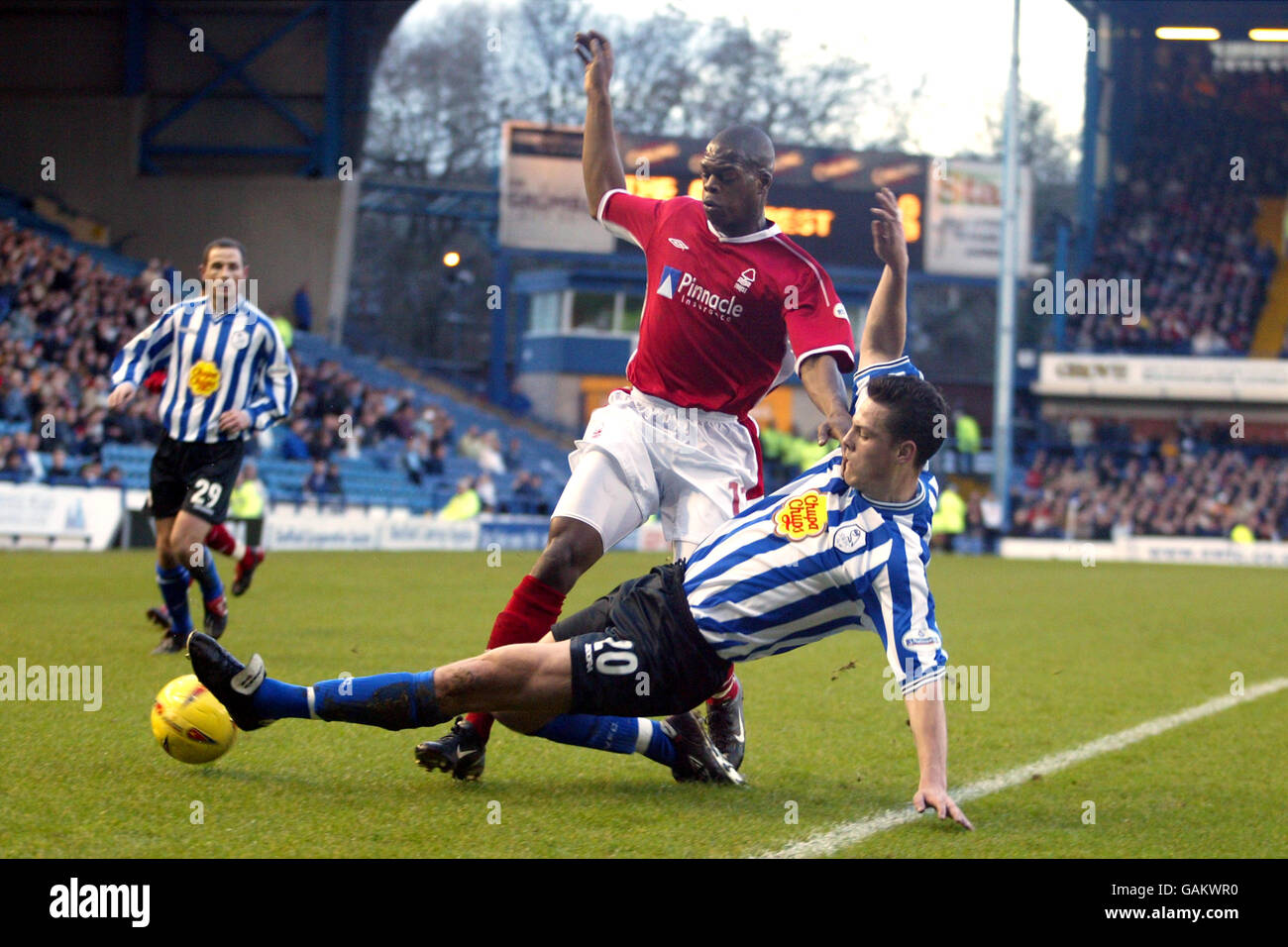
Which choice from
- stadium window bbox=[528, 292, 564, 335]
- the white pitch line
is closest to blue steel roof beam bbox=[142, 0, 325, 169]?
stadium window bbox=[528, 292, 564, 335]

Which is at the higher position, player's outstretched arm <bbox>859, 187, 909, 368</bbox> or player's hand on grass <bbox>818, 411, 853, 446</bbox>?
player's outstretched arm <bbox>859, 187, 909, 368</bbox>

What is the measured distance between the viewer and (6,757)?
5133mm

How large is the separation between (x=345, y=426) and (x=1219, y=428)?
80.8 ft

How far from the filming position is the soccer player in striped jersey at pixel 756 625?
4.28 meters

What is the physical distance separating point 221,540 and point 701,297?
4.60 m

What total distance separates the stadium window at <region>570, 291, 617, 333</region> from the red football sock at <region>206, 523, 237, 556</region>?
3317 centimetres

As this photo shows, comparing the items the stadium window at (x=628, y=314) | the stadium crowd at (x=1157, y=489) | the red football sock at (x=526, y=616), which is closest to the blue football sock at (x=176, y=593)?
the red football sock at (x=526, y=616)

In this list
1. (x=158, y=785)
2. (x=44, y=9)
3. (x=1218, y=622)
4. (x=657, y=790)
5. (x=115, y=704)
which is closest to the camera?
(x=158, y=785)

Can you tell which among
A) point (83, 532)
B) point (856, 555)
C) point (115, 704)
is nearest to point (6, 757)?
point (115, 704)

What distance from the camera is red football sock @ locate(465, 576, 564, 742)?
5.01 meters

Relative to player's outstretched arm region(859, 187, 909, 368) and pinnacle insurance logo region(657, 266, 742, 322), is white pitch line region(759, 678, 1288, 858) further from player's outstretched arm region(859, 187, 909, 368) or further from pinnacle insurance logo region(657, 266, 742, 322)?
pinnacle insurance logo region(657, 266, 742, 322)

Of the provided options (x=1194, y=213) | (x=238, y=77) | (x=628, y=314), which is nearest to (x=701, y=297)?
(x=238, y=77)

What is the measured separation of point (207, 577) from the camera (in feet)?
27.2

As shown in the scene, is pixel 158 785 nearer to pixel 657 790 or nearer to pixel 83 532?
pixel 657 790
